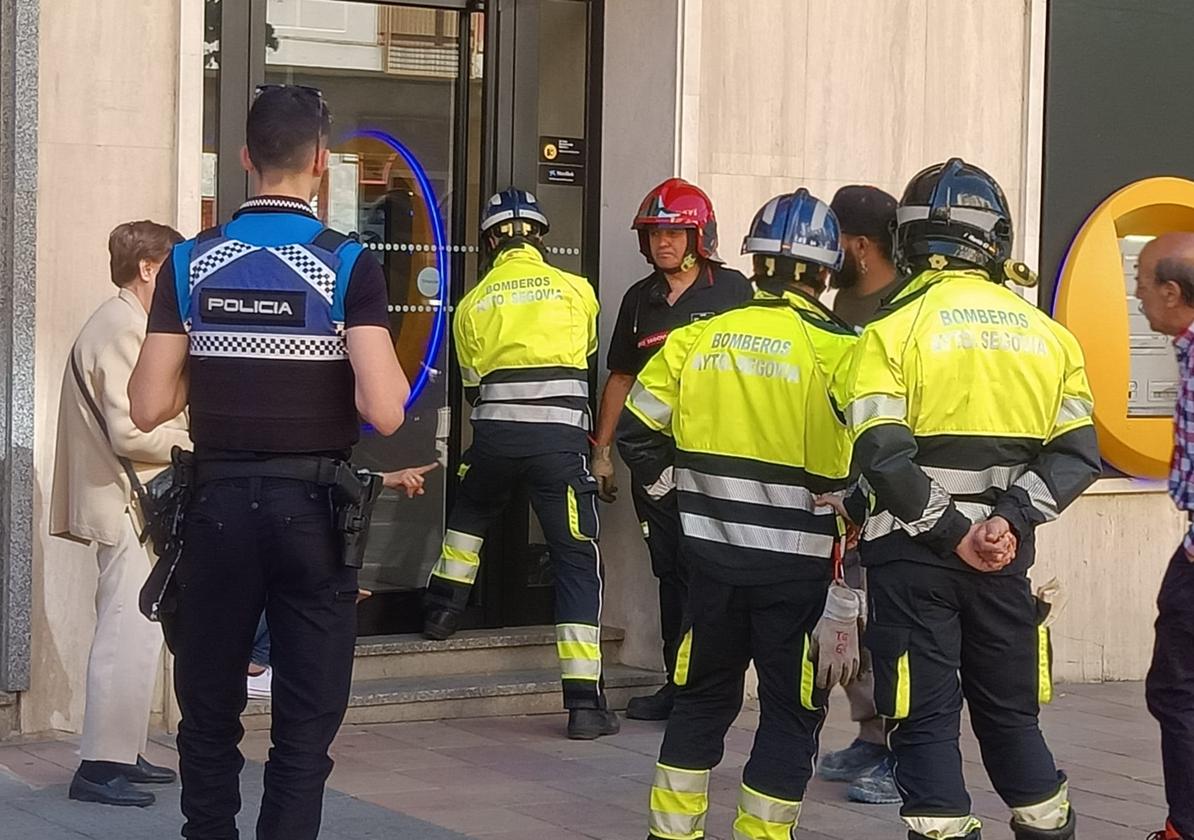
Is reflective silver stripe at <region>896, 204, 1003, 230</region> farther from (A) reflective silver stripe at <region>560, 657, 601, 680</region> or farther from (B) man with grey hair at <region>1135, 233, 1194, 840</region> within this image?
(A) reflective silver stripe at <region>560, 657, 601, 680</region>

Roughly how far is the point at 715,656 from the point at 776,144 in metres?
4.04

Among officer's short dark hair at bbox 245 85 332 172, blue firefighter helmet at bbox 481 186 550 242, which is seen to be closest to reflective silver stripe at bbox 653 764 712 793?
officer's short dark hair at bbox 245 85 332 172

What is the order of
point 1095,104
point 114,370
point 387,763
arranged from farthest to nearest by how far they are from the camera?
point 1095,104 → point 387,763 → point 114,370

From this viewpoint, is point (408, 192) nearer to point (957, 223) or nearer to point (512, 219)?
point (512, 219)

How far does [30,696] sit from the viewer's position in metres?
7.45

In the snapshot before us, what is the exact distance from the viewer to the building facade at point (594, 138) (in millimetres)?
8250

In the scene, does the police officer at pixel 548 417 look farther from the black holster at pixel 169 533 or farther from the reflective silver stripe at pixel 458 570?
the black holster at pixel 169 533

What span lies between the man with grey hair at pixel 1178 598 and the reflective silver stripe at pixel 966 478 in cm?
83

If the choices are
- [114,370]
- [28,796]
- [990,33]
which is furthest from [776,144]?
[28,796]

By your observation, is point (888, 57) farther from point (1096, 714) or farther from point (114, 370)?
point (114, 370)

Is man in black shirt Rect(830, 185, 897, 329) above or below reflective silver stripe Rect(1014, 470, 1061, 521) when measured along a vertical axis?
above

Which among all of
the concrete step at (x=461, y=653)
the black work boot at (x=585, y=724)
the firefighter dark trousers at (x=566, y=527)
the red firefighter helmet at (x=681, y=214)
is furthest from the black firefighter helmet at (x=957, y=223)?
the concrete step at (x=461, y=653)

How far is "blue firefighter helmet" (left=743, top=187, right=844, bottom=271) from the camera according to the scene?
5570mm

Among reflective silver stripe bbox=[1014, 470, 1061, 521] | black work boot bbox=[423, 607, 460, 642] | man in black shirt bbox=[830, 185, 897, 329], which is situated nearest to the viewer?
reflective silver stripe bbox=[1014, 470, 1061, 521]
